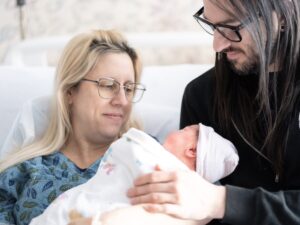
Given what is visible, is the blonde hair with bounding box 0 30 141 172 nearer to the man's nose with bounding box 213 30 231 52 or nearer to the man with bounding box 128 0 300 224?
the man with bounding box 128 0 300 224

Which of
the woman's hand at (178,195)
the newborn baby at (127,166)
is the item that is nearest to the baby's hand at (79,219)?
the newborn baby at (127,166)

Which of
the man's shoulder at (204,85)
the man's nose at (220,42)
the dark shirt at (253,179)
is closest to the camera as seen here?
the dark shirt at (253,179)

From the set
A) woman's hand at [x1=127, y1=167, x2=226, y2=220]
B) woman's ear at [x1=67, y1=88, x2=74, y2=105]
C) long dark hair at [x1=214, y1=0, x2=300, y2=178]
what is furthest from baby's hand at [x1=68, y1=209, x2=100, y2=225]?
woman's ear at [x1=67, y1=88, x2=74, y2=105]

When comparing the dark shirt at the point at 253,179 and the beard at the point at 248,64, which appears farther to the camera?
the beard at the point at 248,64

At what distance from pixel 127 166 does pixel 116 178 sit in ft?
0.15

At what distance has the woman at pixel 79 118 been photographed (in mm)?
1612

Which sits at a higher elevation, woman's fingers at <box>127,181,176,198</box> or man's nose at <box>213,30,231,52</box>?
man's nose at <box>213,30,231,52</box>

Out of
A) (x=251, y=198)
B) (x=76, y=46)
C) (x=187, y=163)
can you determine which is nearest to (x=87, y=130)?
(x=76, y=46)

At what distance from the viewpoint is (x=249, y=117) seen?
4.47 feet

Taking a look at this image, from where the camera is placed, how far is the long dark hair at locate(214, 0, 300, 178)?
1.18 meters

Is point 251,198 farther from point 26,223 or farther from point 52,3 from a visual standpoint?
point 52,3

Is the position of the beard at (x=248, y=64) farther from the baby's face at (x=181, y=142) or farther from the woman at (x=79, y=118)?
the woman at (x=79, y=118)

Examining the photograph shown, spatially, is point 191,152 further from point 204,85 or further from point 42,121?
point 42,121

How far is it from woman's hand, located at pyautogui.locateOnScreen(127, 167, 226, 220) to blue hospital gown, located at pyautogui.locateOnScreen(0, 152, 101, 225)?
49 centimetres
